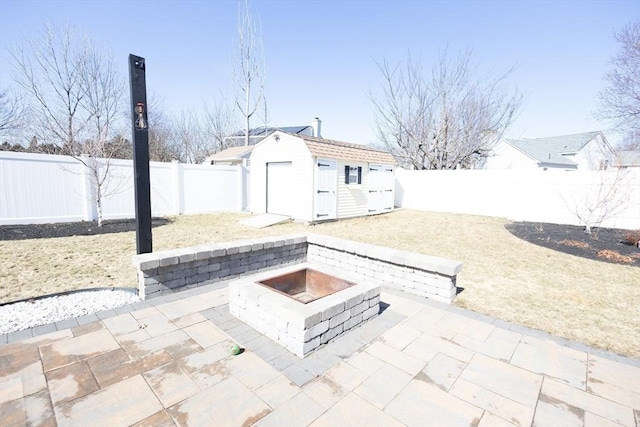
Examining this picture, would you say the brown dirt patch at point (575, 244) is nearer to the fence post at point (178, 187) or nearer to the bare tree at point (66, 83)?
the fence post at point (178, 187)

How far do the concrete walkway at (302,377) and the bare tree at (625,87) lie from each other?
18486mm

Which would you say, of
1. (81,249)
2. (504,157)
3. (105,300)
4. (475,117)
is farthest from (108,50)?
(504,157)

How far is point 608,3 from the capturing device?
938 cm

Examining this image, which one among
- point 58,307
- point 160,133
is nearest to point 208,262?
point 58,307

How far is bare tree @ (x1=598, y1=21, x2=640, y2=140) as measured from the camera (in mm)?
13781

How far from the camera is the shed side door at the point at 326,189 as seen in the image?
1050cm

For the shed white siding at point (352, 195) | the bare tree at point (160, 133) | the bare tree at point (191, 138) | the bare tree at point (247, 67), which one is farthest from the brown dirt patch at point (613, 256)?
the bare tree at point (191, 138)

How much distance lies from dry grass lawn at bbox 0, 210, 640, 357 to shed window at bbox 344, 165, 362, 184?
10.4 feet

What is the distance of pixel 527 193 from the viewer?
11.6m

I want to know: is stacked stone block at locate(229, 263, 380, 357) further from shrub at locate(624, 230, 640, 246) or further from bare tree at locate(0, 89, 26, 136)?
bare tree at locate(0, 89, 26, 136)

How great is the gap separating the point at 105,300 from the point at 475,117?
1920cm

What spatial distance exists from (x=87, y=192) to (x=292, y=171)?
6464 millimetres

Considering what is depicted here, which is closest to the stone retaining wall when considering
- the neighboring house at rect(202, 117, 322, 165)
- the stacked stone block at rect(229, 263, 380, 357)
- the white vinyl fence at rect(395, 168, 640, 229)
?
the stacked stone block at rect(229, 263, 380, 357)

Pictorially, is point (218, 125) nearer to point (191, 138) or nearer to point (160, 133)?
point (191, 138)
